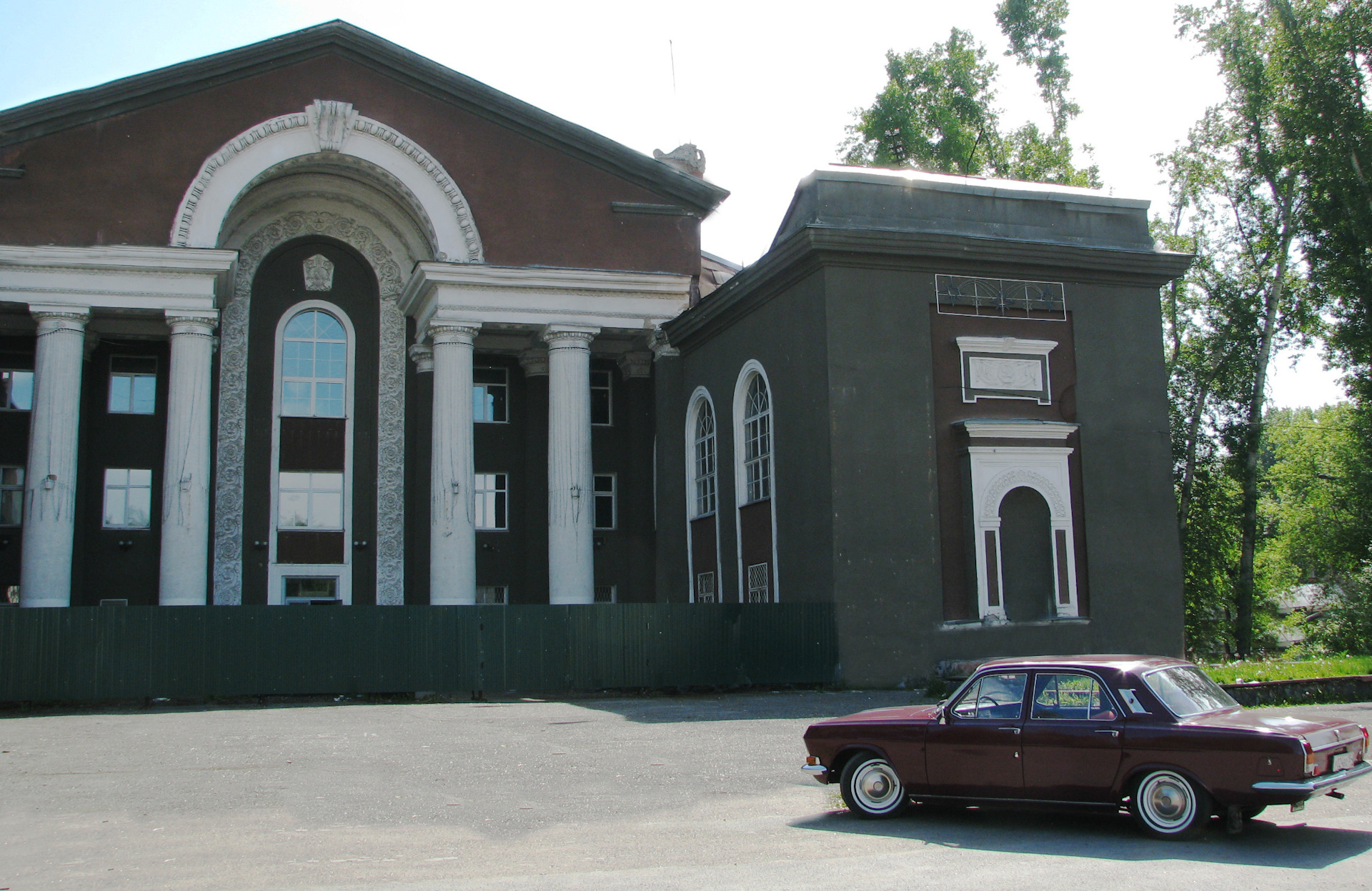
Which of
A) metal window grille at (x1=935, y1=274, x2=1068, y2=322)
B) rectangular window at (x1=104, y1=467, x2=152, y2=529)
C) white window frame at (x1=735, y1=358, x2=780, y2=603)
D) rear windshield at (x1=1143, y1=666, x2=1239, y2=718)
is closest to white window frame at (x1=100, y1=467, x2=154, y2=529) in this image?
rectangular window at (x1=104, y1=467, x2=152, y2=529)

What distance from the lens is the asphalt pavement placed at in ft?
26.1

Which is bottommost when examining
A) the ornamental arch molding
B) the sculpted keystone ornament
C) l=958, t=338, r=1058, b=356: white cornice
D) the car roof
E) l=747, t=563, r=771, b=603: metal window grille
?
the car roof

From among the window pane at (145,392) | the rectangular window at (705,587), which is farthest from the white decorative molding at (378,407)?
the rectangular window at (705,587)

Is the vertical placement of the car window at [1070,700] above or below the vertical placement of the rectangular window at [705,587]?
below

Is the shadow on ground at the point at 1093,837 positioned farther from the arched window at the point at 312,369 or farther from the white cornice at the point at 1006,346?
the arched window at the point at 312,369

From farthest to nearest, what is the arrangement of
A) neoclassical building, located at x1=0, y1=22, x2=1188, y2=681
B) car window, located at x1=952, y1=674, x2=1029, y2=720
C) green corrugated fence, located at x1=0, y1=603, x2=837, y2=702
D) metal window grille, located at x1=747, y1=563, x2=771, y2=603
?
metal window grille, located at x1=747, y1=563, x2=771, y2=603 < neoclassical building, located at x1=0, y1=22, x2=1188, y2=681 < green corrugated fence, located at x1=0, y1=603, x2=837, y2=702 < car window, located at x1=952, y1=674, x2=1029, y2=720

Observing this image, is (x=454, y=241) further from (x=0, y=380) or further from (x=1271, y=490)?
(x=1271, y=490)

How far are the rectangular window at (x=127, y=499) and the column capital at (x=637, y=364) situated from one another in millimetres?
12885

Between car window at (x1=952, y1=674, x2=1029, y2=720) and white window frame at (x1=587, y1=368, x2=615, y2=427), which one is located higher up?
white window frame at (x1=587, y1=368, x2=615, y2=427)

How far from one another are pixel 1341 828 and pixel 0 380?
1258 inches

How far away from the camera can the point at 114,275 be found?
92.8 ft

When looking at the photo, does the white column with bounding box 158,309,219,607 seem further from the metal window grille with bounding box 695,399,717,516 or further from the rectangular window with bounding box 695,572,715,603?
the metal window grille with bounding box 695,399,717,516

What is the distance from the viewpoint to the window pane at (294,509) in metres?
32.0

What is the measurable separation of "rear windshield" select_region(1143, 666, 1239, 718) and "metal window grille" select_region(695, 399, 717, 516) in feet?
63.7
